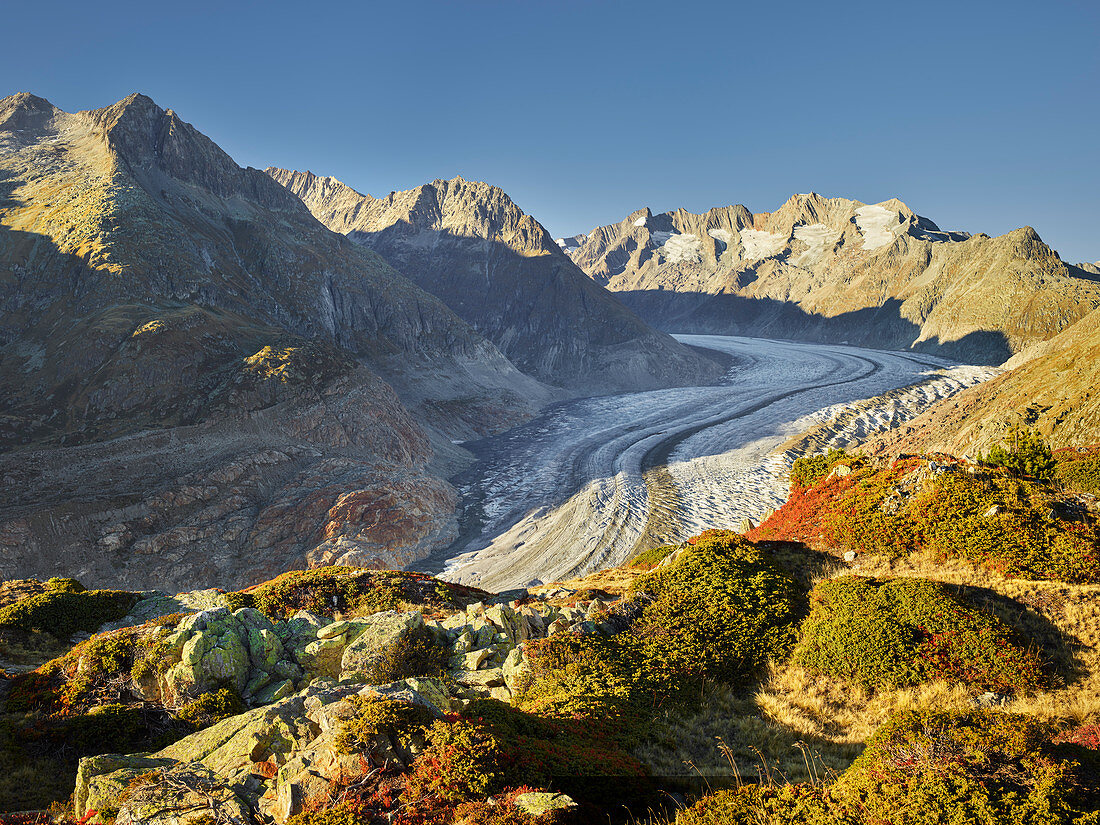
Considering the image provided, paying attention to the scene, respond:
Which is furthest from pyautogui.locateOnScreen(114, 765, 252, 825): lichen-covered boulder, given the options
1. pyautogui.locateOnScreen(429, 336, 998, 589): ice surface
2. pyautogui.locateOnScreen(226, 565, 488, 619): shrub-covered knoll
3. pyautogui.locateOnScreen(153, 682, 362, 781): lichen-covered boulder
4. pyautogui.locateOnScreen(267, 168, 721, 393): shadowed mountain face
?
pyautogui.locateOnScreen(267, 168, 721, 393): shadowed mountain face

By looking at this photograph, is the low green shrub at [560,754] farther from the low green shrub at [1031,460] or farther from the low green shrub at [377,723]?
the low green shrub at [1031,460]

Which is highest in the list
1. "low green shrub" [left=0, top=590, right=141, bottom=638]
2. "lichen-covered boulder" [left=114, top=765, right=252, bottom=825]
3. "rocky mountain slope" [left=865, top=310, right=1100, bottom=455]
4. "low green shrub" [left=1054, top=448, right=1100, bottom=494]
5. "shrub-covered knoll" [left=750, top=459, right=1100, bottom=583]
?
"rocky mountain slope" [left=865, top=310, right=1100, bottom=455]

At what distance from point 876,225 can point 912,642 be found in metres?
217

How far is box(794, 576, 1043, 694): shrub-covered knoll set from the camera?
10.5m

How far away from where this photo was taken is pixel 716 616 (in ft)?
44.9

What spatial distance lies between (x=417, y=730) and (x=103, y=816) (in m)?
4.50

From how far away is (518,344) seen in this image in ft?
395

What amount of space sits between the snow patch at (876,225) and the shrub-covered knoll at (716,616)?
643 ft

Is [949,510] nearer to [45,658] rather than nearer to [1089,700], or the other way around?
[1089,700]

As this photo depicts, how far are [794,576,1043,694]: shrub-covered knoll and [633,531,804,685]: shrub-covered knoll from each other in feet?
2.98

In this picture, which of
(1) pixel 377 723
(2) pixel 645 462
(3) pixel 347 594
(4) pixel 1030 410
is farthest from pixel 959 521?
(2) pixel 645 462

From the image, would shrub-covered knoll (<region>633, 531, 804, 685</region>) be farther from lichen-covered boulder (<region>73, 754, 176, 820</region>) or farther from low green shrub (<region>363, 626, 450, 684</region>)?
lichen-covered boulder (<region>73, 754, 176, 820</region>)

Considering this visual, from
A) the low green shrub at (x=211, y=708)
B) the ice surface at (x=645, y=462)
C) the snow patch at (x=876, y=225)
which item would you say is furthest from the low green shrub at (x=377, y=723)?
the snow patch at (x=876, y=225)

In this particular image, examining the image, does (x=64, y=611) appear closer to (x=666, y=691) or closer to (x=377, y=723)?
(x=377, y=723)
